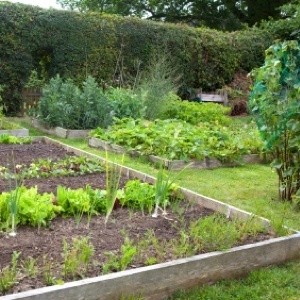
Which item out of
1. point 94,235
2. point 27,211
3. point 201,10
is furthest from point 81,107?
point 201,10

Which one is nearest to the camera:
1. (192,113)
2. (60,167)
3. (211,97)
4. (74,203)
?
(74,203)

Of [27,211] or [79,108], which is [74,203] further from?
[79,108]

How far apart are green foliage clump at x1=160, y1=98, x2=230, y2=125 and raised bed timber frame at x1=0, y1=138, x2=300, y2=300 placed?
808 cm

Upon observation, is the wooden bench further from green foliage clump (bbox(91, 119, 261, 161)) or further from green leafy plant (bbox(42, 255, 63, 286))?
green leafy plant (bbox(42, 255, 63, 286))

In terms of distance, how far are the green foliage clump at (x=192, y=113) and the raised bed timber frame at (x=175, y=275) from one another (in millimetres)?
8082

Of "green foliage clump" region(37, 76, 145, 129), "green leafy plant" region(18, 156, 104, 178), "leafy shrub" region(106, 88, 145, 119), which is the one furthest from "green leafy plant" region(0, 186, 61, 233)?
"leafy shrub" region(106, 88, 145, 119)

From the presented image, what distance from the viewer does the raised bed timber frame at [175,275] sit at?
2873mm

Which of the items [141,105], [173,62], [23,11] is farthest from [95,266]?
[173,62]

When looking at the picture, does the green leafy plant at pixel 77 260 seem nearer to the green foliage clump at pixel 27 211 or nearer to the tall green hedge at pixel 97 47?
the green foliage clump at pixel 27 211

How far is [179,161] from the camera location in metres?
7.29

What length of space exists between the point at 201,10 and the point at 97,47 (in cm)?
1645

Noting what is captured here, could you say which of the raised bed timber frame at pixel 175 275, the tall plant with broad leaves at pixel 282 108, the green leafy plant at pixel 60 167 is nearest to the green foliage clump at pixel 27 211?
the raised bed timber frame at pixel 175 275

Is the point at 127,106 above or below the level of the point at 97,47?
below

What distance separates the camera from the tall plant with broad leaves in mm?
5219
